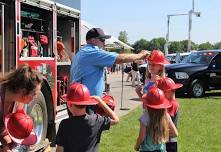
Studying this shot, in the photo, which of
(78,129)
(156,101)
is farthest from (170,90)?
(78,129)

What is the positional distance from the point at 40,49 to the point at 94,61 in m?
2.37

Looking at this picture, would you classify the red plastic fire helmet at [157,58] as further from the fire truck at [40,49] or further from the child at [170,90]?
the fire truck at [40,49]

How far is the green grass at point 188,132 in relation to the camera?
8.07 metres

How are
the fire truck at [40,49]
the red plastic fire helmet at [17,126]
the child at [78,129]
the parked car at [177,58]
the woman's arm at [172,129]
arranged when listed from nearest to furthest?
the red plastic fire helmet at [17,126]
the child at [78,129]
the woman's arm at [172,129]
the fire truck at [40,49]
the parked car at [177,58]

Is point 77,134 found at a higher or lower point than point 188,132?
higher

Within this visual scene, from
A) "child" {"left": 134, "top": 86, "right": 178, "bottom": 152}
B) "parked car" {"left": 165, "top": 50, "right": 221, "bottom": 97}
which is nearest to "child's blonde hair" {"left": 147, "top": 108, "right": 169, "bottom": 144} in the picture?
"child" {"left": 134, "top": 86, "right": 178, "bottom": 152}

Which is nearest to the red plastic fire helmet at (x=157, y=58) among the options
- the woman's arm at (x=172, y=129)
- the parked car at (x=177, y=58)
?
the woman's arm at (x=172, y=129)

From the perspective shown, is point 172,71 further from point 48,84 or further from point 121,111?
point 48,84

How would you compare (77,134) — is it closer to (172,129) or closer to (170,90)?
(172,129)

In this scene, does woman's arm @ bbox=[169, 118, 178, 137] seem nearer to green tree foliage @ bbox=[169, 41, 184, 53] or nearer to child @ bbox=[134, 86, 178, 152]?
child @ bbox=[134, 86, 178, 152]

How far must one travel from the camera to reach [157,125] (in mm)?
4492

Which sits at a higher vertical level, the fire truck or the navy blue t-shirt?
the fire truck

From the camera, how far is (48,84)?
7.29m

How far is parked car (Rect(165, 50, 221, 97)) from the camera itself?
56.7 feet
